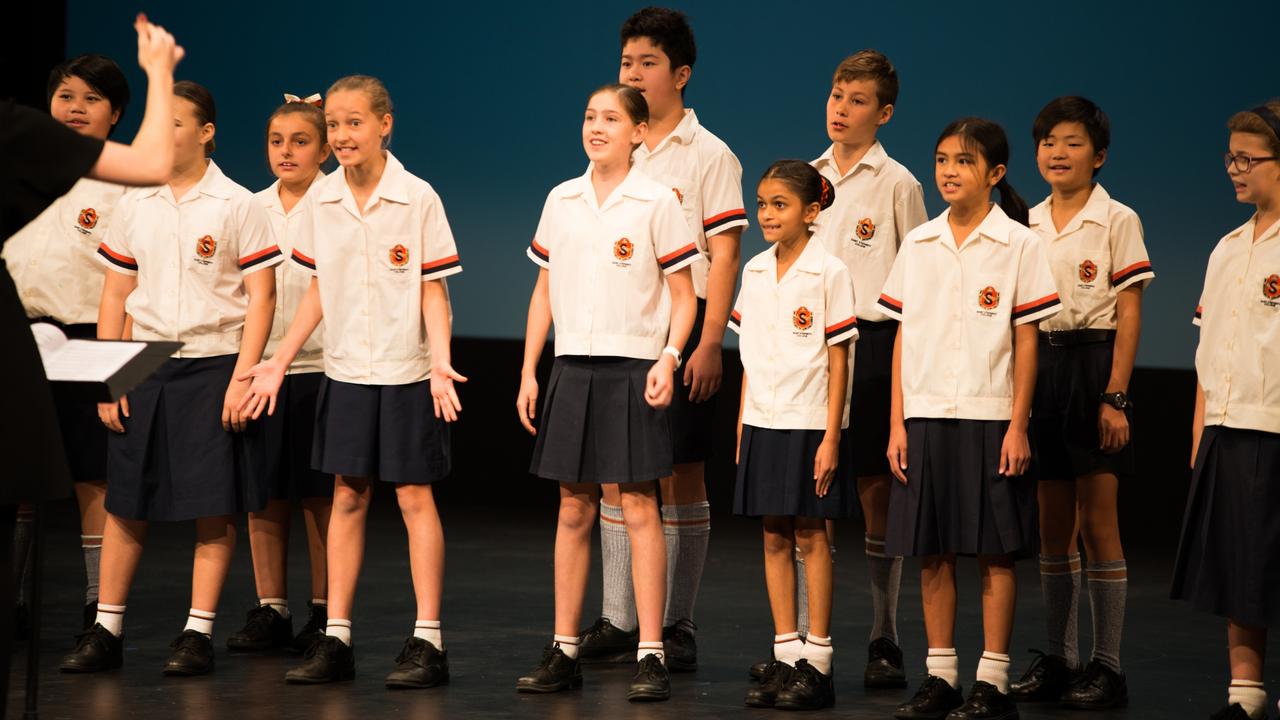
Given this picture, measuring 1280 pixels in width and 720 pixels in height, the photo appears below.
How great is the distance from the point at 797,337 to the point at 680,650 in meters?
0.92

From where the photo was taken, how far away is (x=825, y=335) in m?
3.48

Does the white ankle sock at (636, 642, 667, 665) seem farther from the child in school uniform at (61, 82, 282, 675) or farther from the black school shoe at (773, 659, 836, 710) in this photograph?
the child in school uniform at (61, 82, 282, 675)

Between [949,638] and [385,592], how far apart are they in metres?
2.22

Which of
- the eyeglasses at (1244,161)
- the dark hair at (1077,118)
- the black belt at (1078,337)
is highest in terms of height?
the dark hair at (1077,118)

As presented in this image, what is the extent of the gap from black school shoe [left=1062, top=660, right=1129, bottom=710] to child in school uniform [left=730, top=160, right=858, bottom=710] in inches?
23.1

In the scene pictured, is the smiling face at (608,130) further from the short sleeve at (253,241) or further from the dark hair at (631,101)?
the short sleeve at (253,241)

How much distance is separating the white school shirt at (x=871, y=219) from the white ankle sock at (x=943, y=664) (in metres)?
0.92

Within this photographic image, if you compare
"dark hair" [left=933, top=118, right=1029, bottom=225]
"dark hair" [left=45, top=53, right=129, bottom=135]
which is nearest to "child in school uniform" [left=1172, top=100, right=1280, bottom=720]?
"dark hair" [left=933, top=118, right=1029, bottom=225]

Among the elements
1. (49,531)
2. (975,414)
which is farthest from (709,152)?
(49,531)

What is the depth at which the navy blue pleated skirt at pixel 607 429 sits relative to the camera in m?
3.43

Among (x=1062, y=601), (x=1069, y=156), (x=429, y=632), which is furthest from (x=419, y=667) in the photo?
(x=1069, y=156)

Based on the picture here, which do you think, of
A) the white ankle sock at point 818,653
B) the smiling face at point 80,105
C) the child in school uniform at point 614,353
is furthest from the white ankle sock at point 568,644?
the smiling face at point 80,105

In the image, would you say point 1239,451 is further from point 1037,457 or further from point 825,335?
point 825,335

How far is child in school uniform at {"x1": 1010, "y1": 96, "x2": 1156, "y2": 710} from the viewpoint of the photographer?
3.60 metres
